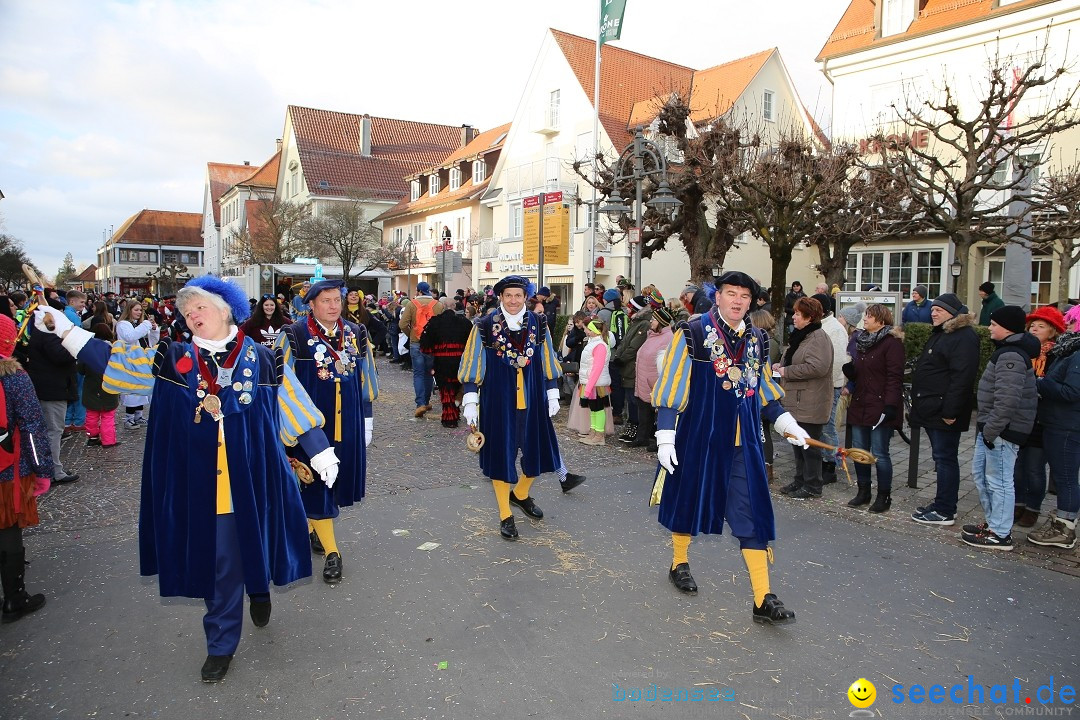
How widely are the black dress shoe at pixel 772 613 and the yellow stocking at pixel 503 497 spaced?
2.22 meters

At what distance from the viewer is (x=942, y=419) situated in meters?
5.95

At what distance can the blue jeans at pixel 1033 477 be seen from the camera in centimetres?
596

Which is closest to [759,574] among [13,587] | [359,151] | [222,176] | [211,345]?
[211,345]

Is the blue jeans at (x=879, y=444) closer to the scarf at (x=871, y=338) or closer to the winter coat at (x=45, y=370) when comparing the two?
the scarf at (x=871, y=338)

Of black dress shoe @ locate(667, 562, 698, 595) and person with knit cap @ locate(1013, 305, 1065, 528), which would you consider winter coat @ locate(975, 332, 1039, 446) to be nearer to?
person with knit cap @ locate(1013, 305, 1065, 528)

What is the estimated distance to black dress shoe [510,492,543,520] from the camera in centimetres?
Answer: 619

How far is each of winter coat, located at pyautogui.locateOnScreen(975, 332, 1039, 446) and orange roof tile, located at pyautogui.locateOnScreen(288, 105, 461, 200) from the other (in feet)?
148

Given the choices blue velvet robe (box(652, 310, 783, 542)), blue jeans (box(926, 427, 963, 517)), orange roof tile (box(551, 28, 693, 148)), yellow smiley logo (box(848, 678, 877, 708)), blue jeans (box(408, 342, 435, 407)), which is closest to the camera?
yellow smiley logo (box(848, 678, 877, 708))

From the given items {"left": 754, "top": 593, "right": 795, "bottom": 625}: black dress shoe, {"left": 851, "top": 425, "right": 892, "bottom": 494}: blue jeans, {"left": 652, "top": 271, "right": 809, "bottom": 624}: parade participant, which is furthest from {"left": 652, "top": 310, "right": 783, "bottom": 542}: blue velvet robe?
{"left": 851, "top": 425, "right": 892, "bottom": 494}: blue jeans

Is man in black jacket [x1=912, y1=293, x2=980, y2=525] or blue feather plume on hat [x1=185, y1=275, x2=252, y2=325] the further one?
man in black jacket [x1=912, y1=293, x2=980, y2=525]

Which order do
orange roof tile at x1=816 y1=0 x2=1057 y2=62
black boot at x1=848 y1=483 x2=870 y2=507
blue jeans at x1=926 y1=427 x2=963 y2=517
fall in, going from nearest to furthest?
blue jeans at x1=926 y1=427 x2=963 y2=517 → black boot at x1=848 y1=483 x2=870 y2=507 → orange roof tile at x1=816 y1=0 x2=1057 y2=62

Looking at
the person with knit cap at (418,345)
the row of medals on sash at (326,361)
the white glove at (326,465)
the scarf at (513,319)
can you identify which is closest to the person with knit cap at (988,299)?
the person with knit cap at (418,345)

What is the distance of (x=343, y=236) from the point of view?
3553 centimetres

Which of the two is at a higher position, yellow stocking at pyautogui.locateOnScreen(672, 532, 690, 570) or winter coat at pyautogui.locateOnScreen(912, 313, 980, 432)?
winter coat at pyautogui.locateOnScreen(912, 313, 980, 432)
